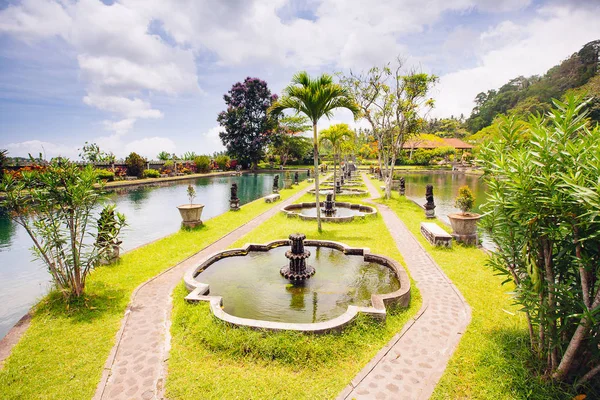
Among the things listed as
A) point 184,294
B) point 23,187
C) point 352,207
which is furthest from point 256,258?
point 352,207

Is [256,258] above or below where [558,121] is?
below

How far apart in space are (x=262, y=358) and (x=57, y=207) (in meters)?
4.95

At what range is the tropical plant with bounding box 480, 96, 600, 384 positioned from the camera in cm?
287

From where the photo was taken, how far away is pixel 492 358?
4051mm

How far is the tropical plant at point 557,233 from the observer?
2867mm

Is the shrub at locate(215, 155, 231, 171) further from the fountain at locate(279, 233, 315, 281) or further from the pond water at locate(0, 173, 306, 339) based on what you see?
the fountain at locate(279, 233, 315, 281)

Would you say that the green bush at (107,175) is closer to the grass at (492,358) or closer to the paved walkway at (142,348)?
the paved walkway at (142,348)

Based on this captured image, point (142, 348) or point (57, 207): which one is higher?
point (57, 207)

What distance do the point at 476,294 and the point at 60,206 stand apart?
852 centimetres

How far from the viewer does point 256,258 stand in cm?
833

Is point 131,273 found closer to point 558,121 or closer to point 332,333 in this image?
point 332,333

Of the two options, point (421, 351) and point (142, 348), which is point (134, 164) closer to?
point (142, 348)

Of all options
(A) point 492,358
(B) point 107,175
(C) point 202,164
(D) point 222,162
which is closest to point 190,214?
(A) point 492,358

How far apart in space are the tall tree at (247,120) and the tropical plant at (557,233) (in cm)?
4692
